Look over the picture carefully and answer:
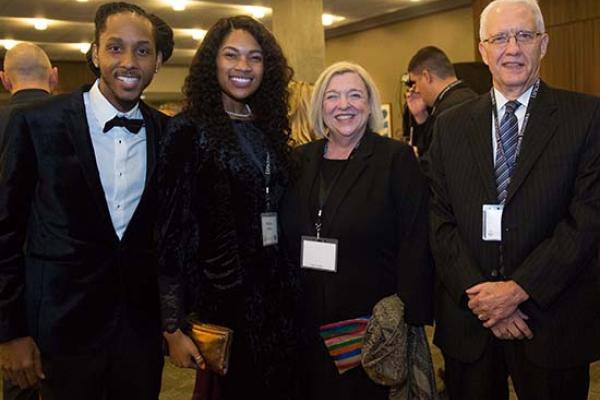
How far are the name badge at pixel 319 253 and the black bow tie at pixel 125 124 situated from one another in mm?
679

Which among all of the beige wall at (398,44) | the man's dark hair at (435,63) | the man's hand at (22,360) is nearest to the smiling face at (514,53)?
the man's hand at (22,360)

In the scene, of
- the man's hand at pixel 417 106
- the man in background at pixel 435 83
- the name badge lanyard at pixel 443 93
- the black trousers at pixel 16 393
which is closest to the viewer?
the black trousers at pixel 16 393

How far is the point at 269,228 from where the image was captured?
217cm

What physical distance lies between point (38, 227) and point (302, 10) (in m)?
6.51

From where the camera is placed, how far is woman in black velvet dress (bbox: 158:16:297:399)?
6.71ft

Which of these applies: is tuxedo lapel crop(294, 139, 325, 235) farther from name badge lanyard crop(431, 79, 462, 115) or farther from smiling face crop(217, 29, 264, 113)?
name badge lanyard crop(431, 79, 462, 115)

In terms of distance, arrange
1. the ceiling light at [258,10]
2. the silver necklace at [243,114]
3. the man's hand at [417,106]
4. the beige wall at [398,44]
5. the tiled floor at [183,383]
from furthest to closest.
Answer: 1. the beige wall at [398,44]
2. the ceiling light at [258,10]
3. the man's hand at [417,106]
4. the tiled floor at [183,383]
5. the silver necklace at [243,114]

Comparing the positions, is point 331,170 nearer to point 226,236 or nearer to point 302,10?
point 226,236

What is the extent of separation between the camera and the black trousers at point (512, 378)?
1.93 m

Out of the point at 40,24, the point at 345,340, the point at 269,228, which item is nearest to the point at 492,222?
the point at 345,340

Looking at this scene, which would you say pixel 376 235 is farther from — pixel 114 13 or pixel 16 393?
pixel 16 393

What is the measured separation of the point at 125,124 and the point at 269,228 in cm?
60

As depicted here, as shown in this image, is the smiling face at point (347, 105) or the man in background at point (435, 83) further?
the man in background at point (435, 83)

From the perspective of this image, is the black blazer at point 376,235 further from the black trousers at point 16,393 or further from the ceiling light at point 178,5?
the ceiling light at point 178,5
